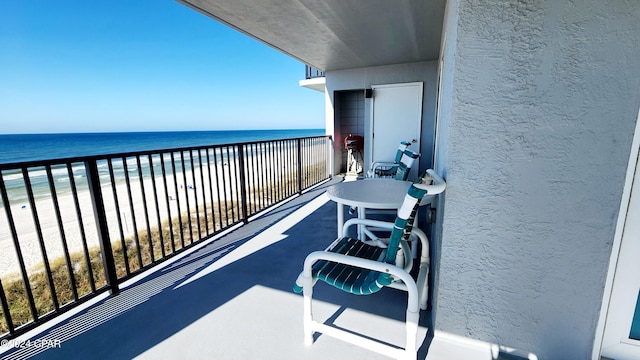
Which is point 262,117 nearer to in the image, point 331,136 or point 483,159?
point 331,136

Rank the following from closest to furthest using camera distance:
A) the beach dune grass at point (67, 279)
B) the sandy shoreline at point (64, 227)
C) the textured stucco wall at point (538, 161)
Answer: the textured stucco wall at point (538, 161) → the beach dune grass at point (67, 279) → the sandy shoreline at point (64, 227)

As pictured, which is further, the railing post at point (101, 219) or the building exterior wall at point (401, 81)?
the building exterior wall at point (401, 81)

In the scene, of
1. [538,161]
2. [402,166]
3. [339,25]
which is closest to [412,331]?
[538,161]

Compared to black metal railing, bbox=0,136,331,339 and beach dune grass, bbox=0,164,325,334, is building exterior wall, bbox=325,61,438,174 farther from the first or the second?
beach dune grass, bbox=0,164,325,334

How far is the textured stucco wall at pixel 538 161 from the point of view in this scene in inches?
36.8

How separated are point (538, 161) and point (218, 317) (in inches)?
76.1

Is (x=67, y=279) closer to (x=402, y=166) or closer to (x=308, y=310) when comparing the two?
(x=308, y=310)

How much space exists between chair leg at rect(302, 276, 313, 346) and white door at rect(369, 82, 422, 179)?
13.8 ft

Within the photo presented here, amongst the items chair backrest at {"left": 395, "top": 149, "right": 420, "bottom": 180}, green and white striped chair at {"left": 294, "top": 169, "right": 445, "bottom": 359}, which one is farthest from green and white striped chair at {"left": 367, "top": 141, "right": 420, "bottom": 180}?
green and white striped chair at {"left": 294, "top": 169, "right": 445, "bottom": 359}

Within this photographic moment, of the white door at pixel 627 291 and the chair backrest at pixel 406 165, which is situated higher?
the chair backrest at pixel 406 165

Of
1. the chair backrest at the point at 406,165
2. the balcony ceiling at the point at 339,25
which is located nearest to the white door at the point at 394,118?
the balcony ceiling at the point at 339,25

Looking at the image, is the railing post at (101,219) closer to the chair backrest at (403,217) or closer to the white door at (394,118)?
the chair backrest at (403,217)

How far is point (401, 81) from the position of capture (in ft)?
16.1

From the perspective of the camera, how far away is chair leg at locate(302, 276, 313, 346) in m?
1.24
